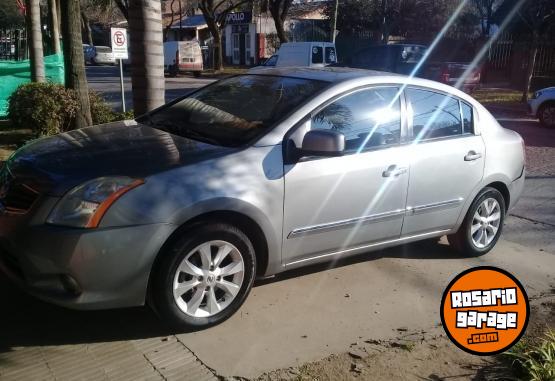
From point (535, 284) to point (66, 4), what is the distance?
778 cm

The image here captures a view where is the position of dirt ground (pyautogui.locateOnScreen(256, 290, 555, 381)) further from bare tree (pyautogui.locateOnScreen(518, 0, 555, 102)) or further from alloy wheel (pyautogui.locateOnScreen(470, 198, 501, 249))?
bare tree (pyautogui.locateOnScreen(518, 0, 555, 102))

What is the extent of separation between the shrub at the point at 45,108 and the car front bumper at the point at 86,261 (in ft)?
19.8

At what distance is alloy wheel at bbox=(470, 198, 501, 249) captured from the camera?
5.24 meters

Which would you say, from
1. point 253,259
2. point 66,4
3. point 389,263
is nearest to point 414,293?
point 389,263

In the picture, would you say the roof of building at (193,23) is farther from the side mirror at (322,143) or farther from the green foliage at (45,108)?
the side mirror at (322,143)

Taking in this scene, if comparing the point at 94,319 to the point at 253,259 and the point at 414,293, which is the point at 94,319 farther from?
the point at 414,293

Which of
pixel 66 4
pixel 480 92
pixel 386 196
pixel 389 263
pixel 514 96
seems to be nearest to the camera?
pixel 386 196

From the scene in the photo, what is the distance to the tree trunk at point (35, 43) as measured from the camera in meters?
11.6

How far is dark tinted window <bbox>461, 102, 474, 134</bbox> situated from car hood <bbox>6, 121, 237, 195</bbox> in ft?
7.43

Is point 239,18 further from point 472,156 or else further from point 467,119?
point 472,156

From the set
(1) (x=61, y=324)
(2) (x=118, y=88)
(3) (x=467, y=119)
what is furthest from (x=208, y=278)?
(2) (x=118, y=88)

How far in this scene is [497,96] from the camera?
20.6 m

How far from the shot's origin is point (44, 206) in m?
3.37

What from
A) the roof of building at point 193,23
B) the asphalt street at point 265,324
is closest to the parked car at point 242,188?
the asphalt street at point 265,324
